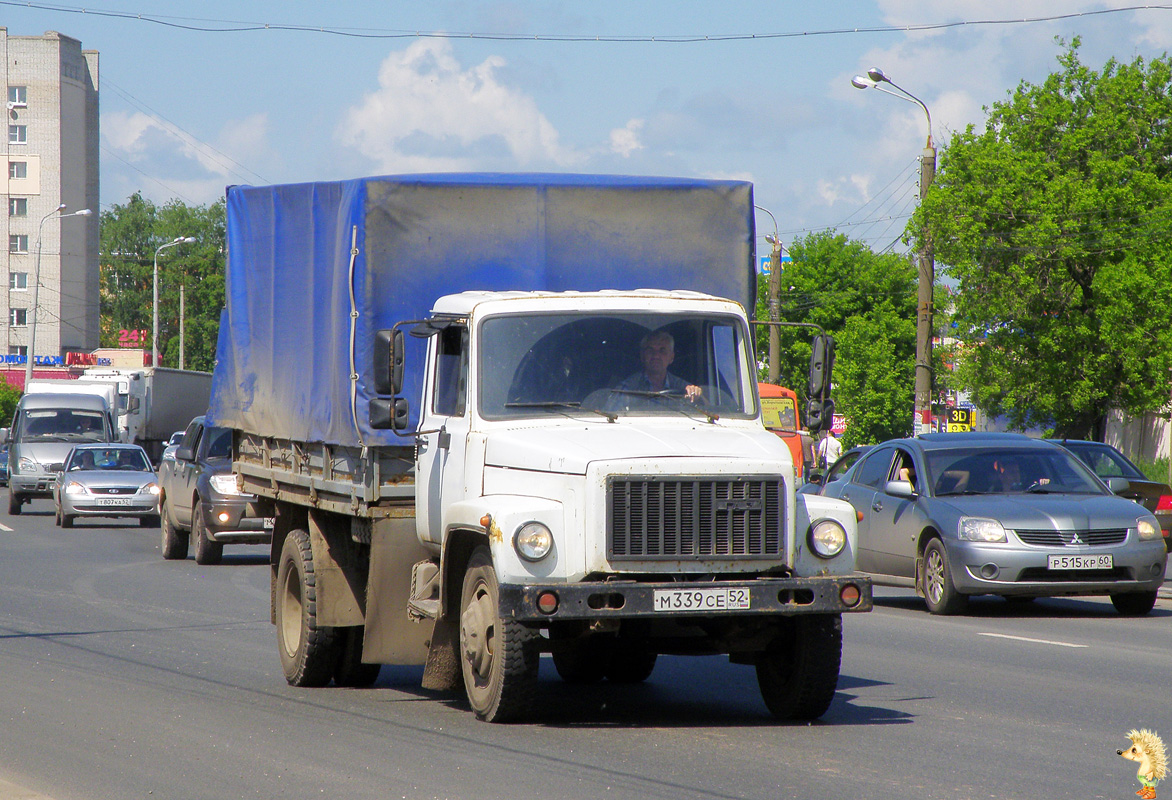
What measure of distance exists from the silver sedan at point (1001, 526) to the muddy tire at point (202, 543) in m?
8.92

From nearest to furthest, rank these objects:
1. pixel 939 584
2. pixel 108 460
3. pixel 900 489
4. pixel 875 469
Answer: pixel 939 584 → pixel 900 489 → pixel 875 469 → pixel 108 460

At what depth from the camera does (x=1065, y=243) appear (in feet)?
148

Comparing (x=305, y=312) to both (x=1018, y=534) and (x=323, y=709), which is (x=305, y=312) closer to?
(x=323, y=709)

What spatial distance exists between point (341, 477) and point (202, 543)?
1230cm

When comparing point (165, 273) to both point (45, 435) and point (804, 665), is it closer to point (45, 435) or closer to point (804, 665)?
point (45, 435)

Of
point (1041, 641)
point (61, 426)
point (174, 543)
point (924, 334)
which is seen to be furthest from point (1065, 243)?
point (1041, 641)

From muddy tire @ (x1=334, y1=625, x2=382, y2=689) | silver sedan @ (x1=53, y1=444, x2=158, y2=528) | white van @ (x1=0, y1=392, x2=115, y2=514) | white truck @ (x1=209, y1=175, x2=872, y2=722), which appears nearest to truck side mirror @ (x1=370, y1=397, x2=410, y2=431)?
white truck @ (x1=209, y1=175, x2=872, y2=722)

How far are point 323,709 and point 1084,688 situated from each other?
178 inches

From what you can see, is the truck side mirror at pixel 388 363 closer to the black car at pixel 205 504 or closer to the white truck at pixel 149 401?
the black car at pixel 205 504

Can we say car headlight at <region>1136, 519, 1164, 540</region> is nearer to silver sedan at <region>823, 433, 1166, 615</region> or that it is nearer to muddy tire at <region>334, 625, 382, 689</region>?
silver sedan at <region>823, 433, 1166, 615</region>

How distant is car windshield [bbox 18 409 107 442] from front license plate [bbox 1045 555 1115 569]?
92.0 feet

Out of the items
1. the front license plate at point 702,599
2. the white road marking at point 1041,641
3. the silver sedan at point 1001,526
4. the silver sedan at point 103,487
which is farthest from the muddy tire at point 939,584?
the silver sedan at point 103,487

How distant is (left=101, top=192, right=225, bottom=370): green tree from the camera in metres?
113

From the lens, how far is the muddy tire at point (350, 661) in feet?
32.6
